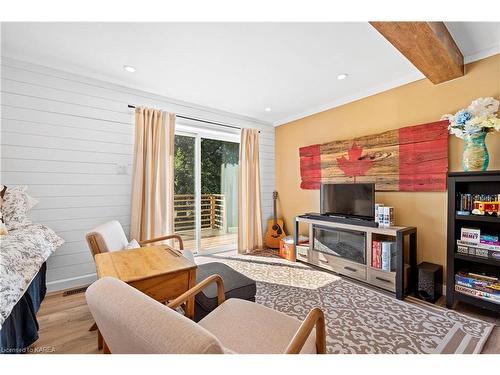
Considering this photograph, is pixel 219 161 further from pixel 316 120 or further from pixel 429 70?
pixel 429 70

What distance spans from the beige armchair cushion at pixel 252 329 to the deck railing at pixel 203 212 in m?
2.42

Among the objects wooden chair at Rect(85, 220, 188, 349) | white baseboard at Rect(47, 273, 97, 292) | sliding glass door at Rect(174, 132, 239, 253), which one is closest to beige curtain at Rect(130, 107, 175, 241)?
sliding glass door at Rect(174, 132, 239, 253)

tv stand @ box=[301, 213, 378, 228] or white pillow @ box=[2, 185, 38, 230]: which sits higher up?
white pillow @ box=[2, 185, 38, 230]

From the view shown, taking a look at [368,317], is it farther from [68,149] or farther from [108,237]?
[68,149]

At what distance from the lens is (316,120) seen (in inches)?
148

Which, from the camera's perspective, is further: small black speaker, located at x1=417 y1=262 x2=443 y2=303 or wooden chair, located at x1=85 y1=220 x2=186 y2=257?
small black speaker, located at x1=417 y1=262 x2=443 y2=303

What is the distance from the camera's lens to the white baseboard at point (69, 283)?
8.19 ft

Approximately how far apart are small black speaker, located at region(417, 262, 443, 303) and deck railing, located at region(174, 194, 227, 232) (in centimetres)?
281

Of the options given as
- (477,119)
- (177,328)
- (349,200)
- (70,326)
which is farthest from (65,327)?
(477,119)

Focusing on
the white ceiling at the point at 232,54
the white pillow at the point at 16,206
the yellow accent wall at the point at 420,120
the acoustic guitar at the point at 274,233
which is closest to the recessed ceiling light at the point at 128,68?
the white ceiling at the point at 232,54

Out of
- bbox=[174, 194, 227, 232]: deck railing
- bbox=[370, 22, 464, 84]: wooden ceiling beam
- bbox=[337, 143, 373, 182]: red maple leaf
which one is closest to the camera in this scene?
bbox=[370, 22, 464, 84]: wooden ceiling beam

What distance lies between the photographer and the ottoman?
5.31 feet

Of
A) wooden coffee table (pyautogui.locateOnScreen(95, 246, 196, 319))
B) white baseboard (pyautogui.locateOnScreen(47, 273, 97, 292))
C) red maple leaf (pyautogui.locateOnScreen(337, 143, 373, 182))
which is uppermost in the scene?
red maple leaf (pyautogui.locateOnScreen(337, 143, 373, 182))

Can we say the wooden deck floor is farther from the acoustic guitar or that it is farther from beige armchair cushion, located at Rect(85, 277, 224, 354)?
beige armchair cushion, located at Rect(85, 277, 224, 354)
